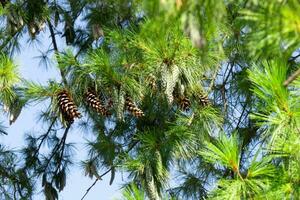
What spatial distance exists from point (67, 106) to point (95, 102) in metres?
0.10

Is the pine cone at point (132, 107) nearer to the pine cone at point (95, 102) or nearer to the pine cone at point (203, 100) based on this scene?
the pine cone at point (95, 102)

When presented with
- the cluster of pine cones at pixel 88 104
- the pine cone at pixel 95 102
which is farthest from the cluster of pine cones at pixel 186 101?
the pine cone at pixel 95 102

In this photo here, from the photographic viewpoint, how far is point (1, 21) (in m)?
2.79

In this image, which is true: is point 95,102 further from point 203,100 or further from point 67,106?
point 203,100

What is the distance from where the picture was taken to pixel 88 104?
2340 millimetres

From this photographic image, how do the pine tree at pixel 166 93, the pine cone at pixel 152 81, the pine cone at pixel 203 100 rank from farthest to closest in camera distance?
the pine cone at pixel 203 100
the pine cone at pixel 152 81
the pine tree at pixel 166 93

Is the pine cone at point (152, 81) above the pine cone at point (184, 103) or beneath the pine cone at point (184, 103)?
above

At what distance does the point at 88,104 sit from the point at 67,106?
0.23 feet

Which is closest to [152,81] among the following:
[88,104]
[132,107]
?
[132,107]

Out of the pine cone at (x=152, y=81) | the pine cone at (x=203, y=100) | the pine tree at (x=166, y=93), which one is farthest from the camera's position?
the pine cone at (x=203, y=100)

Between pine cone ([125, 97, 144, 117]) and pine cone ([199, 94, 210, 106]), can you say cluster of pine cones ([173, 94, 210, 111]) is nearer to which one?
pine cone ([199, 94, 210, 106])

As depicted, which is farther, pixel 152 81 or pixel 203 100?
pixel 203 100

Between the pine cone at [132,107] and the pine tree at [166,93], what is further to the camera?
the pine cone at [132,107]

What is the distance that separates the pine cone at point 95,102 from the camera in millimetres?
2291
